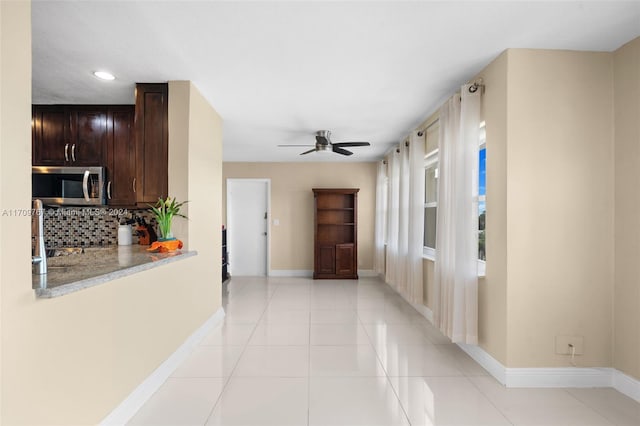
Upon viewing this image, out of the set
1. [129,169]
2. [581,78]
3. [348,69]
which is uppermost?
[348,69]

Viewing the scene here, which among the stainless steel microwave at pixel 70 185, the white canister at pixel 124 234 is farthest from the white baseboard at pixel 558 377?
the stainless steel microwave at pixel 70 185

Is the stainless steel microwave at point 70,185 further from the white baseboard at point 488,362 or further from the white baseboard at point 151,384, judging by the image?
the white baseboard at point 488,362

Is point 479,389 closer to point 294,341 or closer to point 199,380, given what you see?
point 294,341

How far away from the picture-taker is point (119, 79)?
9.60 feet

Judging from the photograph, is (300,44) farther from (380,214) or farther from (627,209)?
(380,214)

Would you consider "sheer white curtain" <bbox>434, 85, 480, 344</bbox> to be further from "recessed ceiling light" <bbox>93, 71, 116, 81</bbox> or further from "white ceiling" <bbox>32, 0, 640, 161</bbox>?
"recessed ceiling light" <bbox>93, 71, 116, 81</bbox>

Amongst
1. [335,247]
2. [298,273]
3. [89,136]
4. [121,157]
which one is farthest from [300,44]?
[298,273]

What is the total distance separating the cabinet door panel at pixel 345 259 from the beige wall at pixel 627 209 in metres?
4.58

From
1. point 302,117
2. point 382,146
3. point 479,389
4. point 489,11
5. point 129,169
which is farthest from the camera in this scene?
point 382,146

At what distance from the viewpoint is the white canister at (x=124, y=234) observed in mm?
3414

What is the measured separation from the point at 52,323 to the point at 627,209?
3.66m

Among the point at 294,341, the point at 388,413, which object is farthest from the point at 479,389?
the point at 294,341

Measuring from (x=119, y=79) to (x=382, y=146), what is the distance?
3.99m

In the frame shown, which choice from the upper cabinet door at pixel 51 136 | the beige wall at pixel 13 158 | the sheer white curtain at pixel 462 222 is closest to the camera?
the beige wall at pixel 13 158
